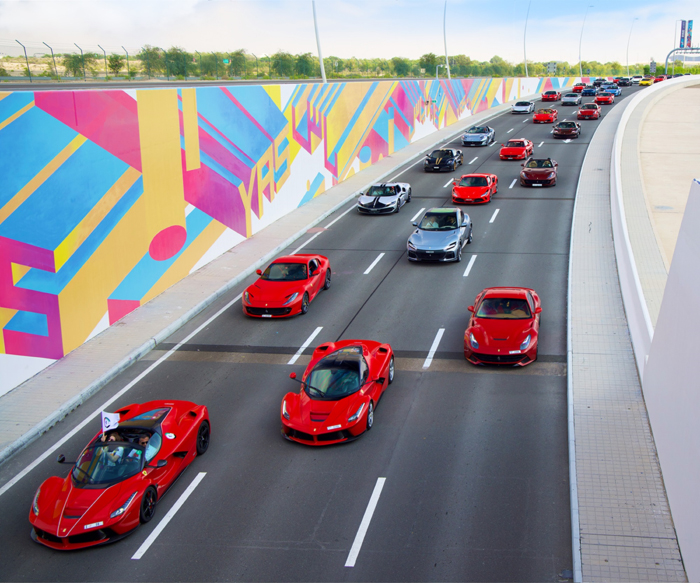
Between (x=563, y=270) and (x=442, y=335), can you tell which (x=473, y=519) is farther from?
(x=563, y=270)

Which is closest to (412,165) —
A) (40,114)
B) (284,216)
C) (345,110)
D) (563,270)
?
(345,110)

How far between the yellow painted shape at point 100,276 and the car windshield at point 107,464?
6716 millimetres

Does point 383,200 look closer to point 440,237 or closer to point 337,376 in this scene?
point 440,237

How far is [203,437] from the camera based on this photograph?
1183 cm

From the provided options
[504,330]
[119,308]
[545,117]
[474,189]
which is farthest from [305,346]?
[545,117]

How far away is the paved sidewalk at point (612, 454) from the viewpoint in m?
8.64

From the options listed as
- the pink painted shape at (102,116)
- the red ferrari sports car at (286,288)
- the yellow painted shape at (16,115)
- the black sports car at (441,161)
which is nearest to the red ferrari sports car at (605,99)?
the black sports car at (441,161)

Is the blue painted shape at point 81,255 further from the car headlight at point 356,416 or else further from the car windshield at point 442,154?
the car windshield at point 442,154

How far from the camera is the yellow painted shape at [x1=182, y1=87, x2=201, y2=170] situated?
845 inches

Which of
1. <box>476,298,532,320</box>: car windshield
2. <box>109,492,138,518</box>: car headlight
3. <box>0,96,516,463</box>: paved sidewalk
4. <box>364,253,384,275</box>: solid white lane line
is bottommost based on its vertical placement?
<box>364,253,384,275</box>: solid white lane line

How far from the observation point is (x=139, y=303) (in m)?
19.2

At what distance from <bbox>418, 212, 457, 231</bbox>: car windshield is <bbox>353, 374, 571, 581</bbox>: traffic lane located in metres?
9.86

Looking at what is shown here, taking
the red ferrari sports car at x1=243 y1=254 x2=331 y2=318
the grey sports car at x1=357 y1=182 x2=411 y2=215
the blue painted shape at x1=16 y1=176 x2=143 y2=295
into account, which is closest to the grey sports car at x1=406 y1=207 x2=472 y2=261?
the red ferrari sports car at x1=243 y1=254 x2=331 y2=318

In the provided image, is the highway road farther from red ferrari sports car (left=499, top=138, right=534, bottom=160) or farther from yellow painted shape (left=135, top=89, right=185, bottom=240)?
red ferrari sports car (left=499, top=138, right=534, bottom=160)
